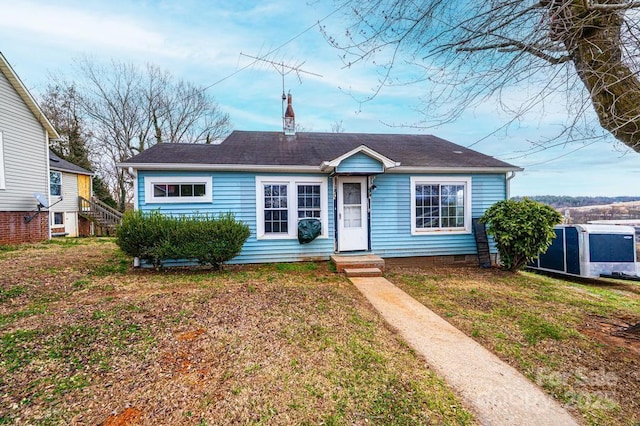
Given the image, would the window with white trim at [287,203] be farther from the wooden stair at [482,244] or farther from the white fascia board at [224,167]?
the wooden stair at [482,244]

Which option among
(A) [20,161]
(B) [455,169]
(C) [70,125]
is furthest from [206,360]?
(C) [70,125]

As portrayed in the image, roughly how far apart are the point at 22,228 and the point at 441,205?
15.0m

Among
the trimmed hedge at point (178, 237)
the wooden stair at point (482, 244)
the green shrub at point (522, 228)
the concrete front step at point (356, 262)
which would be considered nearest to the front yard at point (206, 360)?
the trimmed hedge at point (178, 237)

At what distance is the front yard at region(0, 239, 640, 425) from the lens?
232 centimetres

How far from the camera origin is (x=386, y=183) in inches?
319

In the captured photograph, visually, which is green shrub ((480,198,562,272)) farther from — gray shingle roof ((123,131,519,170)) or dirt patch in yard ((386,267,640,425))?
gray shingle roof ((123,131,519,170))

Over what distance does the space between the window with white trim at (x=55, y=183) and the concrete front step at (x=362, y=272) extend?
16.7 m

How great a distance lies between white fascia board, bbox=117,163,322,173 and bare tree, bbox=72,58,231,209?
53.5 ft

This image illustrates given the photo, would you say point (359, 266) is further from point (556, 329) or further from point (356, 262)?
point (556, 329)

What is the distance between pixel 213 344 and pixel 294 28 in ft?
15.2

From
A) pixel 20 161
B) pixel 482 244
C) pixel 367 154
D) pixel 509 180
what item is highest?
pixel 20 161

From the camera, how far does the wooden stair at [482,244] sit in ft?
26.8

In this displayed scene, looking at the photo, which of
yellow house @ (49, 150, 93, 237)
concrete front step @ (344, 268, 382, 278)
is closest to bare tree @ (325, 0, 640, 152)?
concrete front step @ (344, 268, 382, 278)

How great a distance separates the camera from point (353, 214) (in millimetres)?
8102
